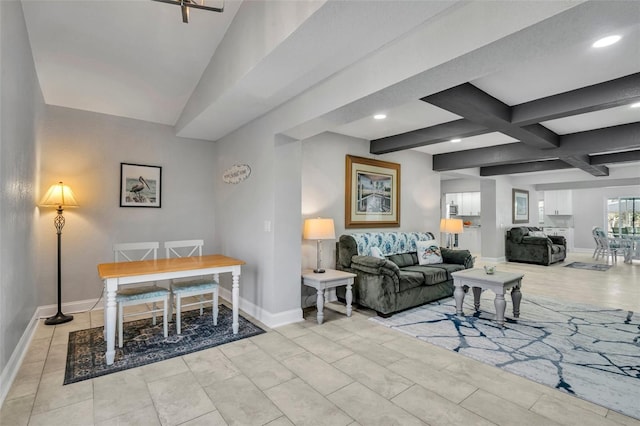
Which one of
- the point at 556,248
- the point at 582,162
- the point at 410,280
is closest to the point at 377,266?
the point at 410,280

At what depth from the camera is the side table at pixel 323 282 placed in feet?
11.6

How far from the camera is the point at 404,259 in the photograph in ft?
15.9

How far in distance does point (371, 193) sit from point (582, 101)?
2.81 meters

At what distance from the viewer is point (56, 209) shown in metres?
3.71

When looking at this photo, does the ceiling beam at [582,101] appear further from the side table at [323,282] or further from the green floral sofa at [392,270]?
the side table at [323,282]

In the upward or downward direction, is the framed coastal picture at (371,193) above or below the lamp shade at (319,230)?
above

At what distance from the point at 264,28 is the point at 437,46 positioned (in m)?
1.22

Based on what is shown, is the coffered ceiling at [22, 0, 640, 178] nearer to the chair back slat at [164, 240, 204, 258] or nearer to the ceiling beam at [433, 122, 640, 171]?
the ceiling beam at [433, 122, 640, 171]

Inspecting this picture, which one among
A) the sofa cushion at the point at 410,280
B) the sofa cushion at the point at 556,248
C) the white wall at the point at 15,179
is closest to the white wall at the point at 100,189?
the white wall at the point at 15,179

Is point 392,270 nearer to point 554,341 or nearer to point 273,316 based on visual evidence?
point 273,316

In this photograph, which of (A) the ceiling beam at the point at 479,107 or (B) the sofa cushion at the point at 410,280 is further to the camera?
(B) the sofa cushion at the point at 410,280

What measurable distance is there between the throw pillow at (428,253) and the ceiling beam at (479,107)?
6.44ft

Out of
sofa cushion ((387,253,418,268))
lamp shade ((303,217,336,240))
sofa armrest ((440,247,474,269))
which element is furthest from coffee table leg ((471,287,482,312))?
lamp shade ((303,217,336,240))

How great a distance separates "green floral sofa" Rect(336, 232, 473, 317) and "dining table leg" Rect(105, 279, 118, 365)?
2631 millimetres
